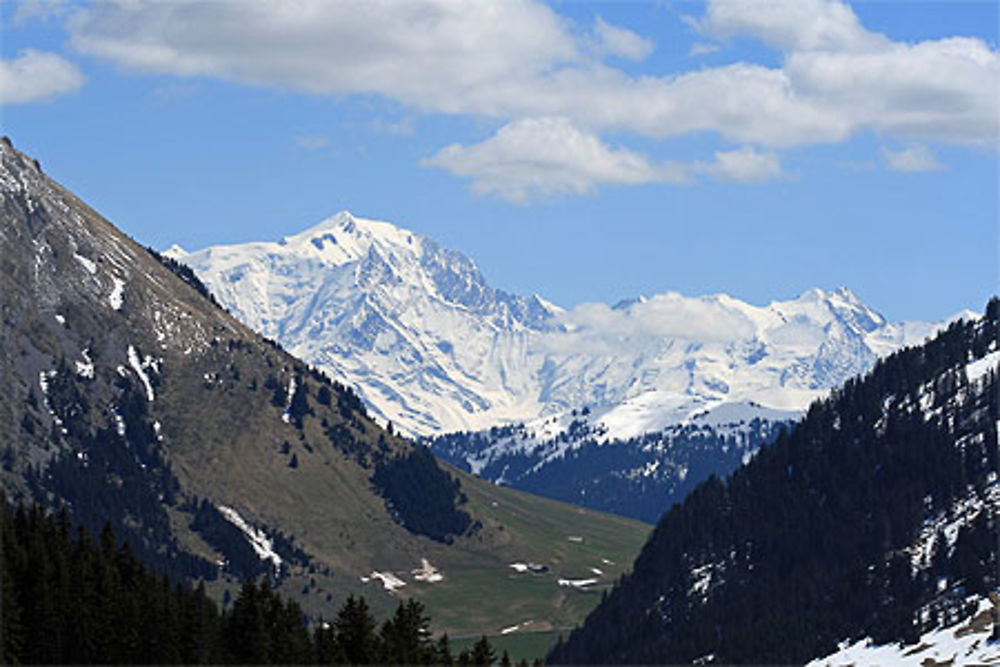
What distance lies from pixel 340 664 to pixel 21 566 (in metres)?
36.6

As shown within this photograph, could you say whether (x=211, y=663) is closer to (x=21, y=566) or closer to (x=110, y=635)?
(x=110, y=635)

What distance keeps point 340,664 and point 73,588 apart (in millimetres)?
30339

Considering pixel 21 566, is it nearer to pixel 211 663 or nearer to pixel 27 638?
pixel 27 638

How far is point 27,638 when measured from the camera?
188 metres

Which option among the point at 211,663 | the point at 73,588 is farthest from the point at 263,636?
the point at 73,588

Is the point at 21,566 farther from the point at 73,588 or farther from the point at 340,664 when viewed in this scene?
the point at 340,664

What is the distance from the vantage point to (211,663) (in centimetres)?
19325

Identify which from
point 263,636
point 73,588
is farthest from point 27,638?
point 263,636

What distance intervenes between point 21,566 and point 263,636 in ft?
90.3

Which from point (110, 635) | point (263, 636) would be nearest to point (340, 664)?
point (263, 636)

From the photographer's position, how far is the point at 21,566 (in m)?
196

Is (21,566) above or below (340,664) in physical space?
above

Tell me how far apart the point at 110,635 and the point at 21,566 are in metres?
13.5

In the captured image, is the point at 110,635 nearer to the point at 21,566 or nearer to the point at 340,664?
the point at 21,566
